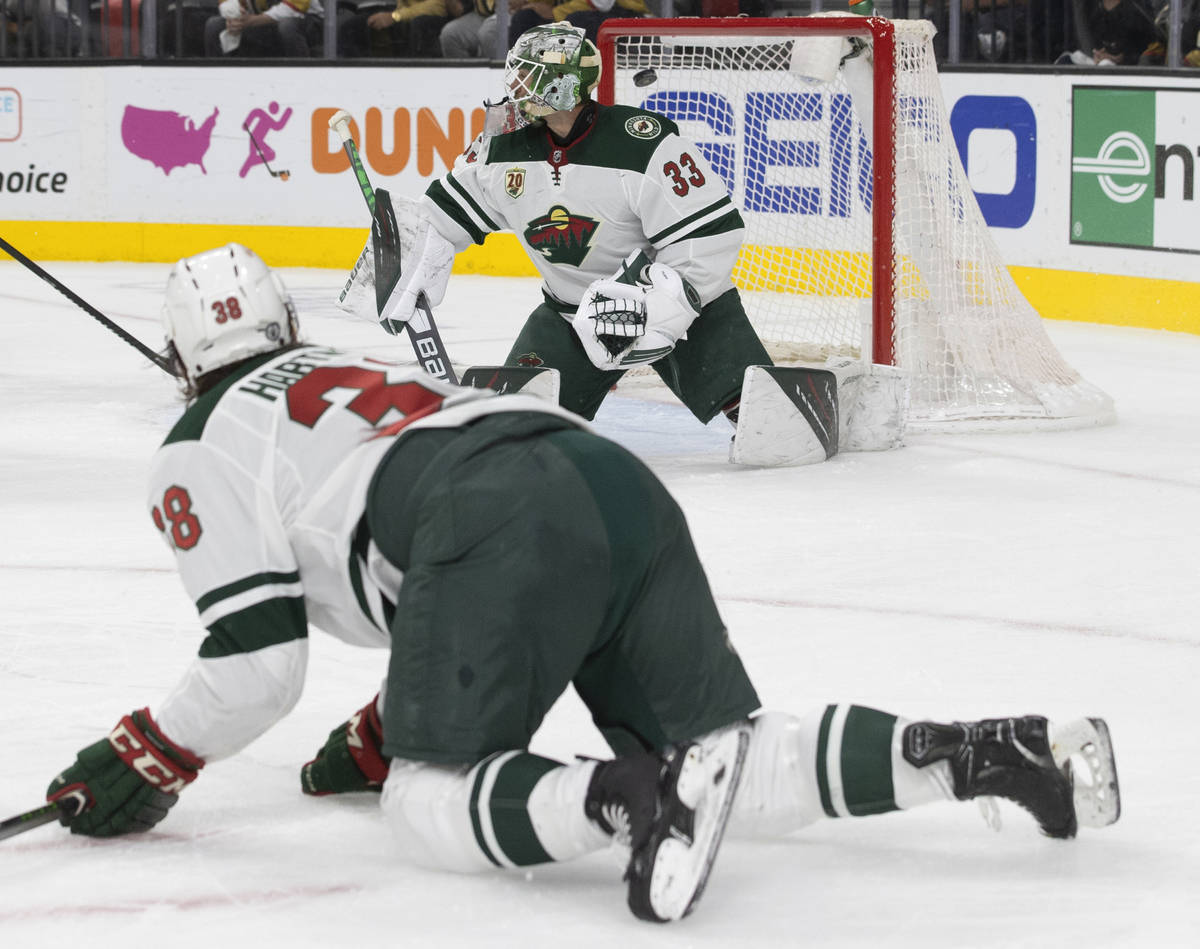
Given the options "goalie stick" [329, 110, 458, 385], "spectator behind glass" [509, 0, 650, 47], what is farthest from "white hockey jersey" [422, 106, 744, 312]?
"spectator behind glass" [509, 0, 650, 47]

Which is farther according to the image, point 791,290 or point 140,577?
point 791,290

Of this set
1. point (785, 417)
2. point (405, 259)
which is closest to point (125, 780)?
point (785, 417)

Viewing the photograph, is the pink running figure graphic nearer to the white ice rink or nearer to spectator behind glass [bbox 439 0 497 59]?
spectator behind glass [bbox 439 0 497 59]

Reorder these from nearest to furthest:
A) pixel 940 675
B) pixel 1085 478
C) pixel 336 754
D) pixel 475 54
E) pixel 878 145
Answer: pixel 336 754 < pixel 940 675 < pixel 1085 478 < pixel 878 145 < pixel 475 54

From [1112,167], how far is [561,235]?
282 centimetres

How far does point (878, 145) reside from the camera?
4594mm

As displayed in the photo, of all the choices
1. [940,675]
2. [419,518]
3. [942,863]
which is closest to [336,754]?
[419,518]

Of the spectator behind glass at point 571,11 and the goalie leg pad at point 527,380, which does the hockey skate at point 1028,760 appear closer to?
the goalie leg pad at point 527,380

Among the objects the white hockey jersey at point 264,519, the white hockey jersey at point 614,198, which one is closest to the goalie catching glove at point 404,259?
the white hockey jersey at point 614,198

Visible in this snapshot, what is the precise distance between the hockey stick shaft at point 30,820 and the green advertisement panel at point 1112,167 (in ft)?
16.1

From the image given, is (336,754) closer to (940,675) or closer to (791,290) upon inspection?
(940,675)

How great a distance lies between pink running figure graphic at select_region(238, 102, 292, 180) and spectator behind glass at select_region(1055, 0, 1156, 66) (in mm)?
3294

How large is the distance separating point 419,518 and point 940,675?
1.07m

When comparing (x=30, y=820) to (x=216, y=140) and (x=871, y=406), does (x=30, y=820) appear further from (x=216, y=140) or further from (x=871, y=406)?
(x=216, y=140)
